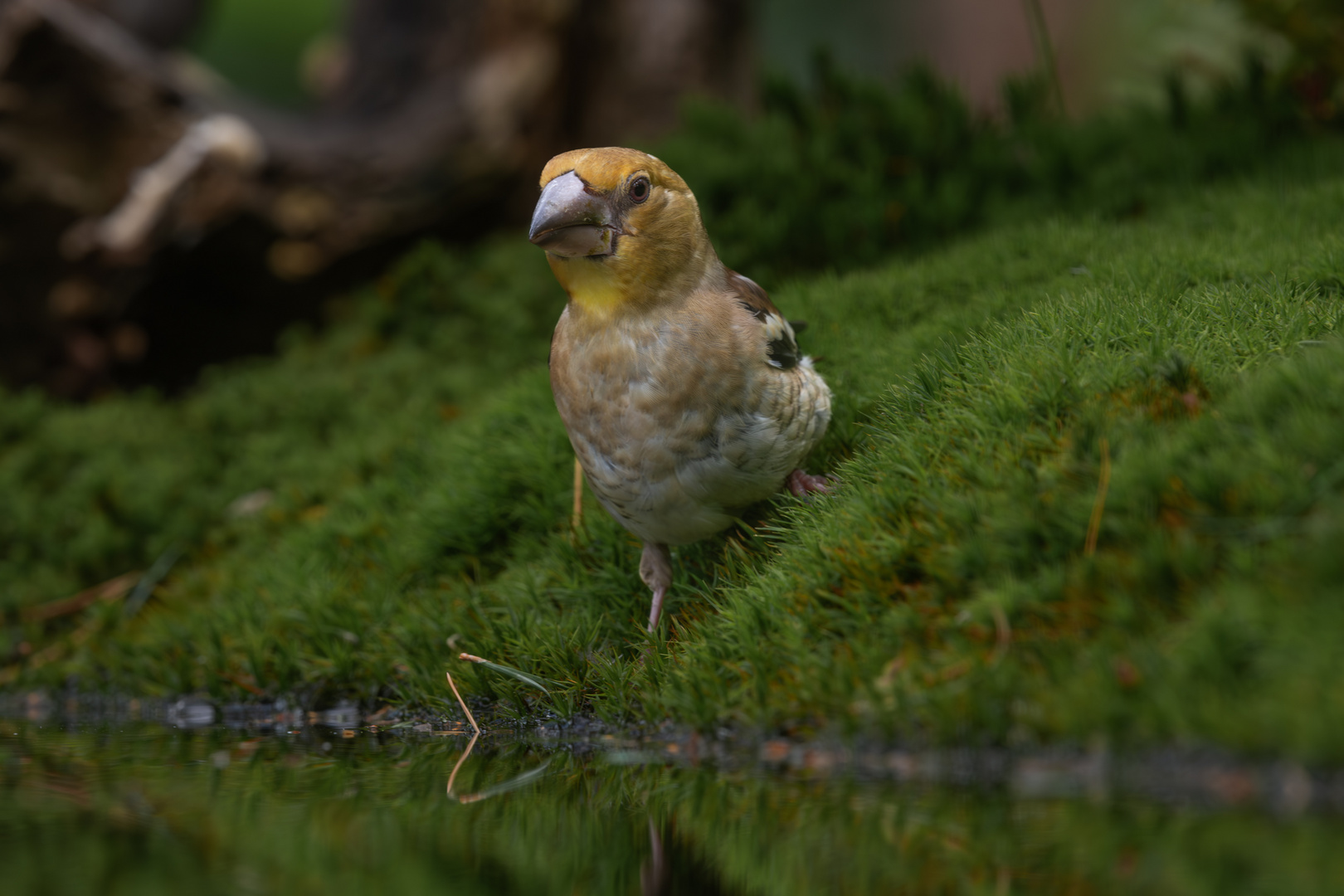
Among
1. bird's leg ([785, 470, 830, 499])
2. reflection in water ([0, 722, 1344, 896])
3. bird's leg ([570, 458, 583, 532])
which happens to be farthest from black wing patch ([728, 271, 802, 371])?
reflection in water ([0, 722, 1344, 896])

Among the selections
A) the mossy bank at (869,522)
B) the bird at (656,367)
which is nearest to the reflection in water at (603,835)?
the mossy bank at (869,522)

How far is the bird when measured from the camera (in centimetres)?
373

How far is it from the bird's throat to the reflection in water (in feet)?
4.91

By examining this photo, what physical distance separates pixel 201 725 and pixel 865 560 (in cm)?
280

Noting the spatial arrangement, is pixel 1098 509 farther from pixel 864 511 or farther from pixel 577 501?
pixel 577 501

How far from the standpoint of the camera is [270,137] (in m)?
7.78

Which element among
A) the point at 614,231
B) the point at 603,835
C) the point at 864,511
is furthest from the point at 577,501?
the point at 603,835

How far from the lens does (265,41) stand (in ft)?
61.8

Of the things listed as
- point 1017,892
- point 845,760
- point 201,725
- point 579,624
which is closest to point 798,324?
point 579,624

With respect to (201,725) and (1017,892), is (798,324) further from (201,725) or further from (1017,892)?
(1017,892)

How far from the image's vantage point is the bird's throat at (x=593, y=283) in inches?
151

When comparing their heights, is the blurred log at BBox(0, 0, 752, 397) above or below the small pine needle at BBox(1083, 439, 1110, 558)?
above

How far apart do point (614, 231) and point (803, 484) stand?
3.72ft

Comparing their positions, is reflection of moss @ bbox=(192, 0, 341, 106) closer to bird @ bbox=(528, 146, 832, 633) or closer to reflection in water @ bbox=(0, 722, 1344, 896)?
bird @ bbox=(528, 146, 832, 633)
